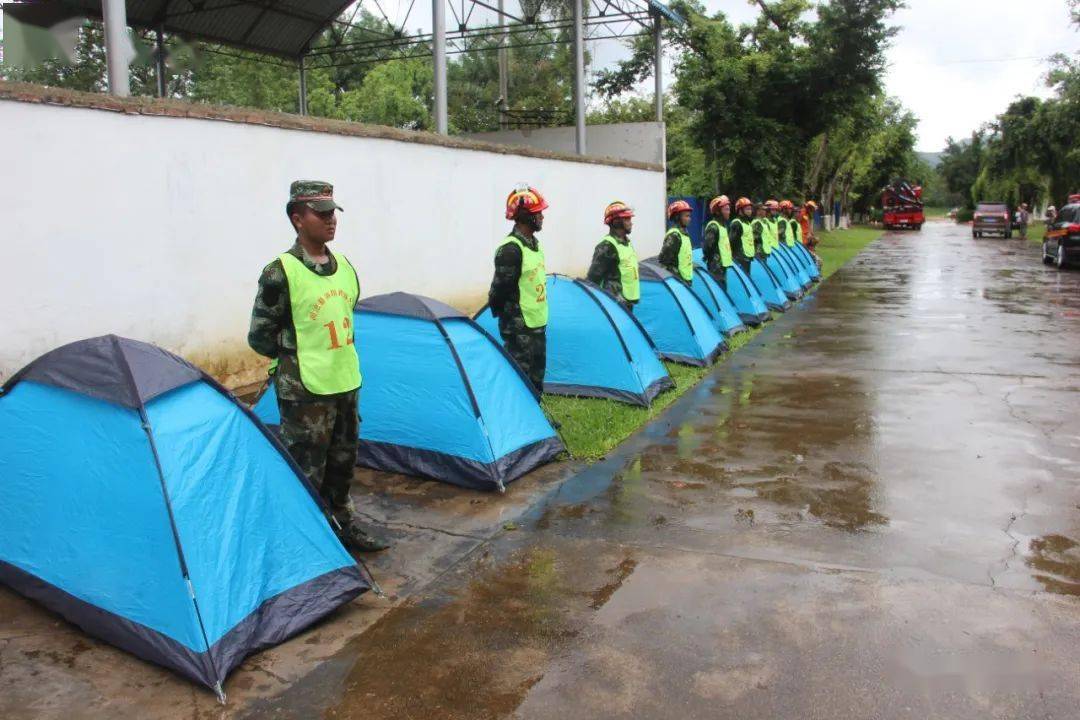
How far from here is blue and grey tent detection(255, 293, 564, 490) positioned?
561 cm

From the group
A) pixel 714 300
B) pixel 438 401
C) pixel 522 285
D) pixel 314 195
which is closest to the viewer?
pixel 314 195

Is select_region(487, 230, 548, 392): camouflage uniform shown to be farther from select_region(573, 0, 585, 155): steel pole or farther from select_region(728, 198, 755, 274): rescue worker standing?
select_region(573, 0, 585, 155): steel pole

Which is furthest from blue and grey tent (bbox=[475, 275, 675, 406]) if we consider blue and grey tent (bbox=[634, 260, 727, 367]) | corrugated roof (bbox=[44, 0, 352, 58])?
corrugated roof (bbox=[44, 0, 352, 58])

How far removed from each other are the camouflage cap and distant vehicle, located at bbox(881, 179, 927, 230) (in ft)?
178

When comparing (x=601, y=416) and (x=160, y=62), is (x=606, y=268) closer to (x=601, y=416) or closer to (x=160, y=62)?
(x=601, y=416)

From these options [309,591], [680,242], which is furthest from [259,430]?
[680,242]

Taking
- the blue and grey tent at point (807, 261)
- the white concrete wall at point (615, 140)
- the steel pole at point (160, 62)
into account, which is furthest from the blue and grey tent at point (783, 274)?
the steel pole at point (160, 62)

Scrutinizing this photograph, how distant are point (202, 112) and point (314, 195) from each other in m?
3.60

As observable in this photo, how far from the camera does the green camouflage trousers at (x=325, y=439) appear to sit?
4.32 meters

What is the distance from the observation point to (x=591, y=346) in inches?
307

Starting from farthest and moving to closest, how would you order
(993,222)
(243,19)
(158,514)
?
1. (993,222)
2. (243,19)
3. (158,514)

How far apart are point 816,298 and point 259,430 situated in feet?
47.1

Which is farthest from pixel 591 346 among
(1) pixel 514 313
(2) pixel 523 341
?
(1) pixel 514 313

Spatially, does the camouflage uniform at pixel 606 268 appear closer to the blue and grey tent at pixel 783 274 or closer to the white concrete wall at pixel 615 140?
the blue and grey tent at pixel 783 274
